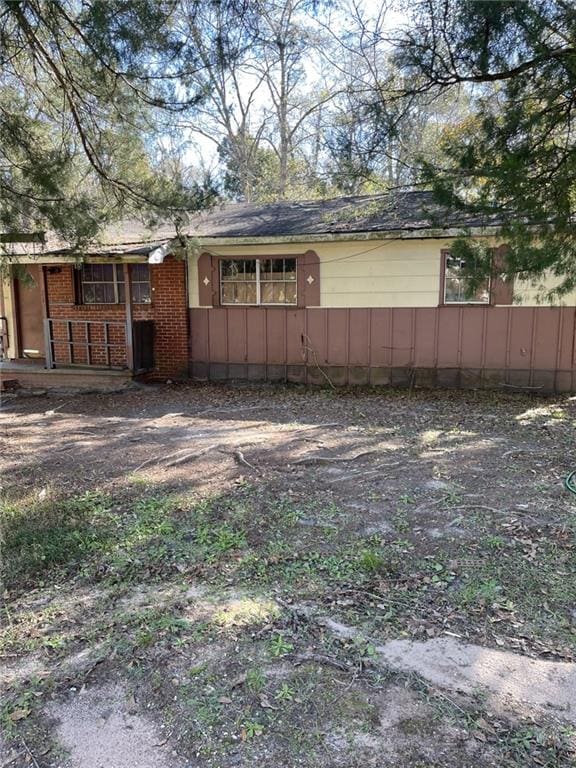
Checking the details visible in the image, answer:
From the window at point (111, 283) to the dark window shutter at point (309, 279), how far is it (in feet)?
10.0

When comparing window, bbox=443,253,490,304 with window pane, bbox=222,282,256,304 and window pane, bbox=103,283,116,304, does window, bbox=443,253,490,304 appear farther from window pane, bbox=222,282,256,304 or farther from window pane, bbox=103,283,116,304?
window pane, bbox=103,283,116,304

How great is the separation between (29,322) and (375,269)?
7691 mm

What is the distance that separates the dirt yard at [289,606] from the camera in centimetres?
198

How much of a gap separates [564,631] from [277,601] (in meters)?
1.43

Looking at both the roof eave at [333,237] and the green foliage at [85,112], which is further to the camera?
the roof eave at [333,237]

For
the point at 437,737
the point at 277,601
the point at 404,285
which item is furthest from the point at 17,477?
the point at 404,285

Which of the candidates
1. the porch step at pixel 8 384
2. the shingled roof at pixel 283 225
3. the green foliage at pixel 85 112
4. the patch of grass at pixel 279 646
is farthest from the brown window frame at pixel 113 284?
the patch of grass at pixel 279 646

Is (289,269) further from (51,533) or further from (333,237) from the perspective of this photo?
(51,533)

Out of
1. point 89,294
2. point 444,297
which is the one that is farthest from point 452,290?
point 89,294

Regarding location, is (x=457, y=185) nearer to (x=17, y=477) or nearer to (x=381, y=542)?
(x=381, y=542)

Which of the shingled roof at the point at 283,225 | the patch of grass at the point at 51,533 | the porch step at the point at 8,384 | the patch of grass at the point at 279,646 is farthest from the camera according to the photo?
the porch step at the point at 8,384

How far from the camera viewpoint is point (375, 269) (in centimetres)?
941

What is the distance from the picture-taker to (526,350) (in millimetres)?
8969

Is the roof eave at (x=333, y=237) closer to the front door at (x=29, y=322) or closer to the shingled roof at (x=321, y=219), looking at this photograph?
the shingled roof at (x=321, y=219)
